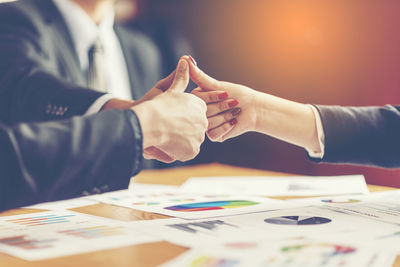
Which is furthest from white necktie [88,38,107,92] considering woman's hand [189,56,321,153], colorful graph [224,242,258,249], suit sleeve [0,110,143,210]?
colorful graph [224,242,258,249]

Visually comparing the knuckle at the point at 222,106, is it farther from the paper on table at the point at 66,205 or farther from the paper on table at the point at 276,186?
the paper on table at the point at 66,205

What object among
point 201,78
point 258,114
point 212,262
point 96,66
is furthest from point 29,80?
point 212,262

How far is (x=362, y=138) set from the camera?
3.70 feet

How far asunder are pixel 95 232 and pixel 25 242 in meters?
0.11

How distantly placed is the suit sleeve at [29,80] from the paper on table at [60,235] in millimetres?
472

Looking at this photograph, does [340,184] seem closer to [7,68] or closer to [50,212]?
[50,212]

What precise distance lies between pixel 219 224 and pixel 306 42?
1.12m

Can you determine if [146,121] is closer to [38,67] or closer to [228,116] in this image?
[228,116]

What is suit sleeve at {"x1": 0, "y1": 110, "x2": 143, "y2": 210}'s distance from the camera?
0.72m

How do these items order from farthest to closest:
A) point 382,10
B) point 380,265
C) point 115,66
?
1. point 115,66
2. point 382,10
3. point 380,265

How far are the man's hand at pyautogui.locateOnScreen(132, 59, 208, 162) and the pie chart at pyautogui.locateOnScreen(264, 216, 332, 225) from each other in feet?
0.82

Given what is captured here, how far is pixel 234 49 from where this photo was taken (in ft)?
6.66

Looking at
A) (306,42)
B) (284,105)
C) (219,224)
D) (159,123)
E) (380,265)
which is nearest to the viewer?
(380,265)

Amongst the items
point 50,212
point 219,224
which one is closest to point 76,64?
point 50,212
